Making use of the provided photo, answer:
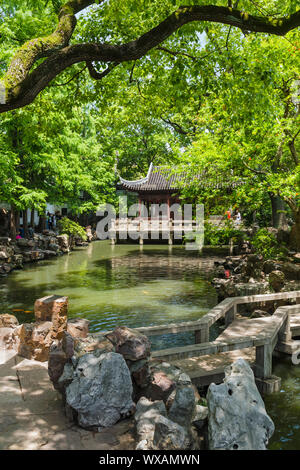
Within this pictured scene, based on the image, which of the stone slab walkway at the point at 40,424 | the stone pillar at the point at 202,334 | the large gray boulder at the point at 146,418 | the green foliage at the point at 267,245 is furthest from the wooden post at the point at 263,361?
the green foliage at the point at 267,245

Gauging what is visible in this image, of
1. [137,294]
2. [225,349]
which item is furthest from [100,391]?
[137,294]

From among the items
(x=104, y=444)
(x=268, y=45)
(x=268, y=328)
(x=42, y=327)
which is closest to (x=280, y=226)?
(x=268, y=45)

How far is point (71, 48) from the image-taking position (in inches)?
224

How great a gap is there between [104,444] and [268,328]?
148 inches

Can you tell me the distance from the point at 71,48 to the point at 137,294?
30.2 feet

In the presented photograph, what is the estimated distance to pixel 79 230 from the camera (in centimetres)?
3062

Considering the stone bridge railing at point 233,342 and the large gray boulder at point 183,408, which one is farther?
the stone bridge railing at point 233,342

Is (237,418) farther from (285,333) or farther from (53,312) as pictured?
(285,333)

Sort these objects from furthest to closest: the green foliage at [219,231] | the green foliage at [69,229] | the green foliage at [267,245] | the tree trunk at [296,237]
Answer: the green foliage at [69,229]
the tree trunk at [296,237]
the green foliage at [267,245]
the green foliage at [219,231]

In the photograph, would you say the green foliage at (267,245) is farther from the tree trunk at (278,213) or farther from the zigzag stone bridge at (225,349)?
the zigzag stone bridge at (225,349)

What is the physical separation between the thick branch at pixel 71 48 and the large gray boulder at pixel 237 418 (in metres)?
4.54

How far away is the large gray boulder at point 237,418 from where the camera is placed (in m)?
3.25

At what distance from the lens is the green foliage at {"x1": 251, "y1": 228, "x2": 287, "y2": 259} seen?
1246cm

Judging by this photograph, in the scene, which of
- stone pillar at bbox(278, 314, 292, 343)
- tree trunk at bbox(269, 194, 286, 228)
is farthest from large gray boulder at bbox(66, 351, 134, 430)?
tree trunk at bbox(269, 194, 286, 228)
